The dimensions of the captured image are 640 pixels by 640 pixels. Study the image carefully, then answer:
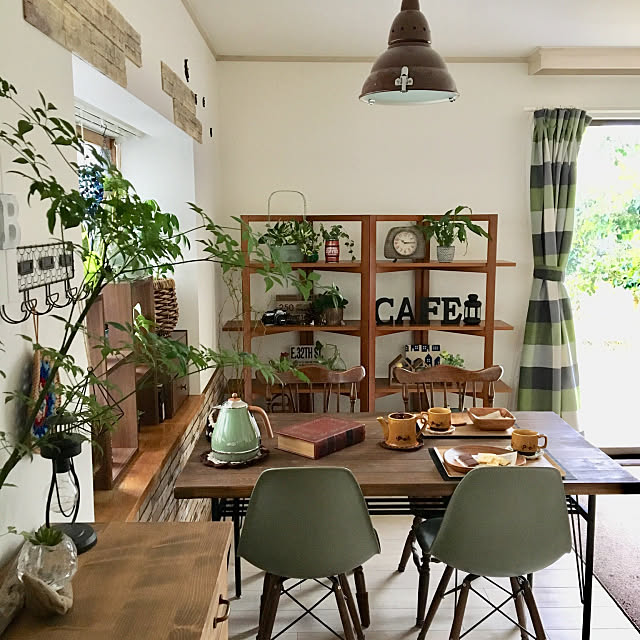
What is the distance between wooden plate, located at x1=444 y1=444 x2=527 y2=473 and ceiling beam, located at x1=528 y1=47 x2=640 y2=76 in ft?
8.30

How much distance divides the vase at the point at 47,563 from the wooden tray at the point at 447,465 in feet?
4.27

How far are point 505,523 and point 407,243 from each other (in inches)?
86.9

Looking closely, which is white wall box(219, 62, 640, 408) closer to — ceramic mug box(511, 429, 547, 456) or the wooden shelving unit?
the wooden shelving unit

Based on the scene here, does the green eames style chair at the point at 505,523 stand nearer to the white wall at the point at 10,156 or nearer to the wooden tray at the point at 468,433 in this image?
the wooden tray at the point at 468,433

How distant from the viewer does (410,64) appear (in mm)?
2146

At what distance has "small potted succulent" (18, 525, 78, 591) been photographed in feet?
4.03

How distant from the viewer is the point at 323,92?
13.7 feet

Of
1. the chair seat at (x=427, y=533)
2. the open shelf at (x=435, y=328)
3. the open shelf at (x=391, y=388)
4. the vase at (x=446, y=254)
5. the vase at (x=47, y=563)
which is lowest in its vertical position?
the chair seat at (x=427, y=533)

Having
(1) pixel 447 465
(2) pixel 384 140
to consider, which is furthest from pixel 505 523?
(2) pixel 384 140

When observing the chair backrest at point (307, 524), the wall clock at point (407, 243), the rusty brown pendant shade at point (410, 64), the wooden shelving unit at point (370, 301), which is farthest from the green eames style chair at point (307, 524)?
the wall clock at point (407, 243)

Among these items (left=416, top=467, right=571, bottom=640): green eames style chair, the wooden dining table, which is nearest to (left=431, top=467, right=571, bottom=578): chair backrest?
(left=416, top=467, right=571, bottom=640): green eames style chair

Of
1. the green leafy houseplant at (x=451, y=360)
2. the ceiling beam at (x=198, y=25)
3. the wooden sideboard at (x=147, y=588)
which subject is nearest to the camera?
the wooden sideboard at (x=147, y=588)

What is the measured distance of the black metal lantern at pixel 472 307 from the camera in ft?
13.3

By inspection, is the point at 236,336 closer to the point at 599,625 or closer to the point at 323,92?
the point at 323,92
